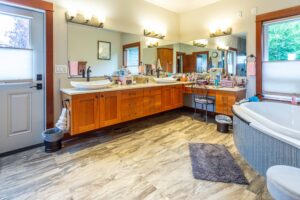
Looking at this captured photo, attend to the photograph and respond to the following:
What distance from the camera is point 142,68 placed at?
4.24m

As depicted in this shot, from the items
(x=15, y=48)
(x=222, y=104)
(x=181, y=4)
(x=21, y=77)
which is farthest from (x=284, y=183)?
(x=181, y=4)

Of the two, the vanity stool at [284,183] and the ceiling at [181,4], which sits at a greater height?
the ceiling at [181,4]

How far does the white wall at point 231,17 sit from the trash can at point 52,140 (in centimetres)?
358

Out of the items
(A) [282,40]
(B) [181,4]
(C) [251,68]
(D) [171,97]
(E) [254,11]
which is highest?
(B) [181,4]

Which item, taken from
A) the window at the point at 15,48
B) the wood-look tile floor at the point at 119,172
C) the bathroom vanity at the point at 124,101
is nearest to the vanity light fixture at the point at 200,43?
the bathroom vanity at the point at 124,101

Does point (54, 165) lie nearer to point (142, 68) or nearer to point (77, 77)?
point (77, 77)

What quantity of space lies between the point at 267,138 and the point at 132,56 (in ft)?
9.78

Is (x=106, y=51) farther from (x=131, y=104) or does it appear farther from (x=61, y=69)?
(x=131, y=104)

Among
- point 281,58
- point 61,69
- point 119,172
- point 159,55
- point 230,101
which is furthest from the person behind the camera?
point 159,55

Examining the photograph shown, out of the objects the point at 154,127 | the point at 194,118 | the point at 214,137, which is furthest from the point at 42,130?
the point at 194,118

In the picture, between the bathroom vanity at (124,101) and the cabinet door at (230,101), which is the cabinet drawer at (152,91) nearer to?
the bathroom vanity at (124,101)

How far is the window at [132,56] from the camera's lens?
3.87 m

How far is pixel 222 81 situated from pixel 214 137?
55.9 inches

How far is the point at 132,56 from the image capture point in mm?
4000
